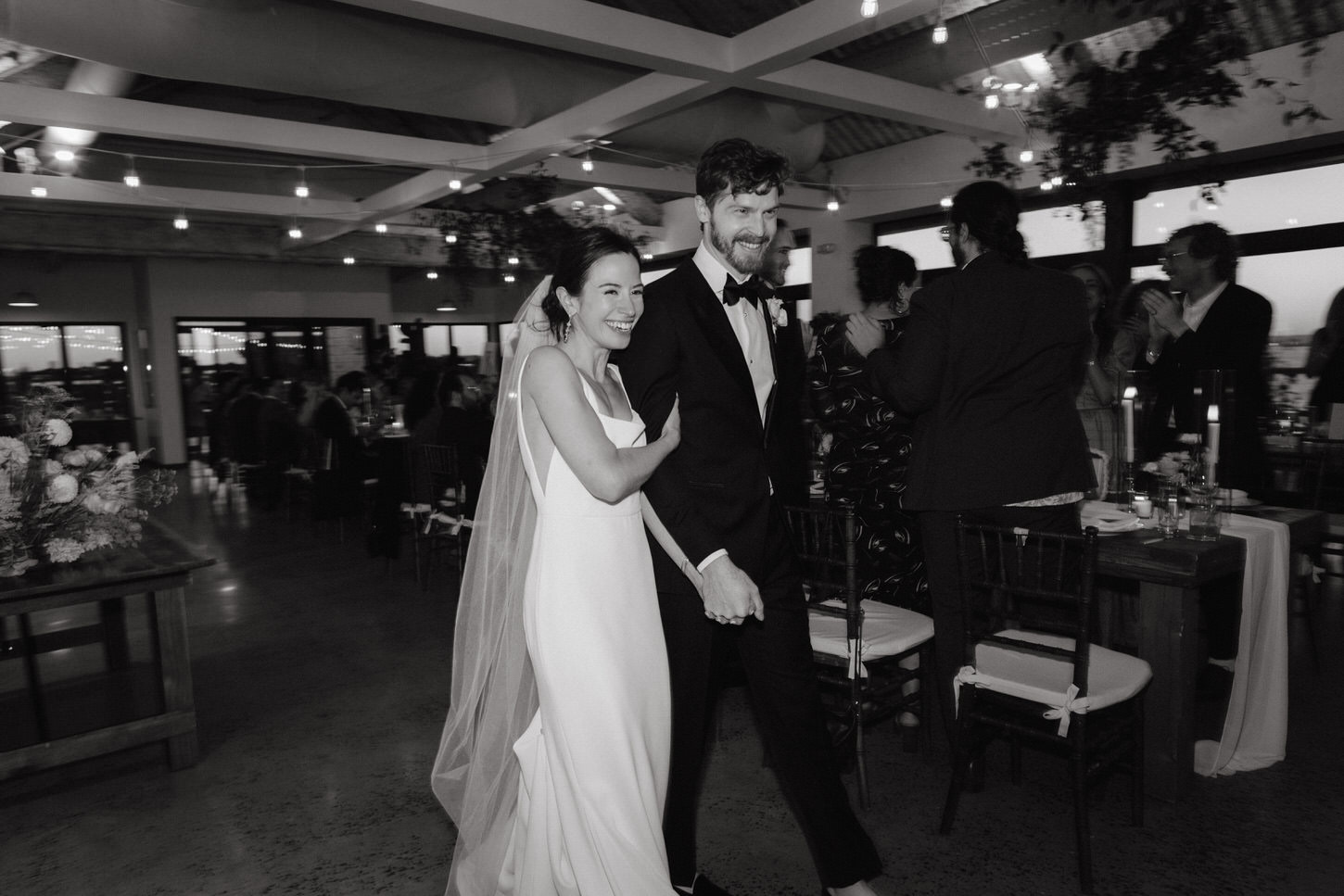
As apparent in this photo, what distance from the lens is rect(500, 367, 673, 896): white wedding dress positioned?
6.16ft

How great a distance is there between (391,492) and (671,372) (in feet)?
17.3

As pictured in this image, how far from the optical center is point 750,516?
6.45 feet

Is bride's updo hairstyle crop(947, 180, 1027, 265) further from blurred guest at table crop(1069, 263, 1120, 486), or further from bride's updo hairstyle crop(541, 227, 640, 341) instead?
blurred guest at table crop(1069, 263, 1120, 486)

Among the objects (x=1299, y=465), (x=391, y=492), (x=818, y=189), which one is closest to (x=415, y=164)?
(x=391, y=492)

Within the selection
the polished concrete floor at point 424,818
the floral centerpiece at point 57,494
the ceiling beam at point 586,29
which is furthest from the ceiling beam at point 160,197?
the polished concrete floor at point 424,818

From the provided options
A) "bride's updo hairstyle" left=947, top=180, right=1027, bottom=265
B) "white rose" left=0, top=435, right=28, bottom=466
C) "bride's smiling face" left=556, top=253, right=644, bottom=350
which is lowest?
"white rose" left=0, top=435, right=28, bottom=466

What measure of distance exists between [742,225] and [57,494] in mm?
2637

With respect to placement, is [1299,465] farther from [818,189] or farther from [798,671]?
[818,189]

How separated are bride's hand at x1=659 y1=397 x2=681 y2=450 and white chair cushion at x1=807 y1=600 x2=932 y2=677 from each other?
41.3 inches

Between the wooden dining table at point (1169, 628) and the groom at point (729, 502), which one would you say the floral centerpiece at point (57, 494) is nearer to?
the groom at point (729, 502)

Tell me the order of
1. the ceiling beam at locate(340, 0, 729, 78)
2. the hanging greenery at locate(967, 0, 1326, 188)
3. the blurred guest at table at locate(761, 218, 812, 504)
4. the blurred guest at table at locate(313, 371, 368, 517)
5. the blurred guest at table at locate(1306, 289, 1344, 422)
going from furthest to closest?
the blurred guest at table at locate(313, 371, 368, 517) < the blurred guest at table at locate(1306, 289, 1344, 422) < the ceiling beam at locate(340, 0, 729, 78) < the hanging greenery at locate(967, 0, 1326, 188) < the blurred guest at table at locate(761, 218, 812, 504)

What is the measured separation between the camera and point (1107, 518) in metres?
3.12

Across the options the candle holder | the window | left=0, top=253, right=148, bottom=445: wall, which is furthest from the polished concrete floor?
left=0, top=253, right=148, bottom=445: wall

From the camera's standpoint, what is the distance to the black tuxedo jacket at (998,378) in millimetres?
2572
